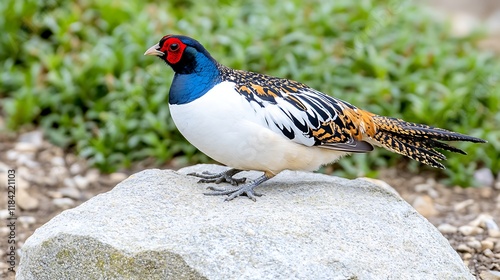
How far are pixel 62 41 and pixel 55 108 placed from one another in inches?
37.3

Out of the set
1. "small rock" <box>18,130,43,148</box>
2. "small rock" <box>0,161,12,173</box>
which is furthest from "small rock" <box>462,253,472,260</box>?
"small rock" <box>18,130,43,148</box>

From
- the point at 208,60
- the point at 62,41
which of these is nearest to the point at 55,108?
the point at 62,41

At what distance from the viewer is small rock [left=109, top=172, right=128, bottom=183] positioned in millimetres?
7223

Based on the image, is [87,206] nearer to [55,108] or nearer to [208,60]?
[208,60]

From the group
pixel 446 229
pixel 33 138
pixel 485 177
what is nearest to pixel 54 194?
pixel 33 138

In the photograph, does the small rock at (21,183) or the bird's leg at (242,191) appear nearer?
the bird's leg at (242,191)

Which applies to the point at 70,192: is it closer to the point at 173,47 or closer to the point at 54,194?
the point at 54,194

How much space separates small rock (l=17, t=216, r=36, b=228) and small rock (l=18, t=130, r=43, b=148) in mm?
1419

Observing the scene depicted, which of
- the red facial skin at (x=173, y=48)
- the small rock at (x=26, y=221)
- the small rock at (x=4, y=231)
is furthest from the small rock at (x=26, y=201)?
the red facial skin at (x=173, y=48)

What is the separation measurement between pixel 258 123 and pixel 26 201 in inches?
112

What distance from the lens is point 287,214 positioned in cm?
445

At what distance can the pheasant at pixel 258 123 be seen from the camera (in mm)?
4629

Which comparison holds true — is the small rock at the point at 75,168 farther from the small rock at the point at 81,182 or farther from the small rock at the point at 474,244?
the small rock at the point at 474,244

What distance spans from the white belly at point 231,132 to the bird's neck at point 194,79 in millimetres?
40
